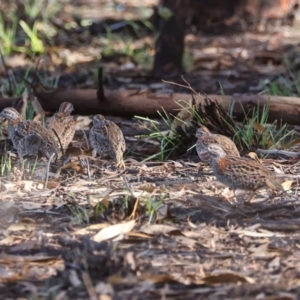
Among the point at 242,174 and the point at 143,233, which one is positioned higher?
the point at 242,174

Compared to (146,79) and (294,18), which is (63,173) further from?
(294,18)

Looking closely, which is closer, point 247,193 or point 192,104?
point 247,193

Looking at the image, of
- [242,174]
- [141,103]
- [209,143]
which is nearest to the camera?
[242,174]

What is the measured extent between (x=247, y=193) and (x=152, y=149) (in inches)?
75.8

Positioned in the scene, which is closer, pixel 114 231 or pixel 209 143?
pixel 114 231

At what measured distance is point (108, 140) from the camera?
26.0 ft

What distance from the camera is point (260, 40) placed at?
1495 cm

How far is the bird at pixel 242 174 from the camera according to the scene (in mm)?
6441

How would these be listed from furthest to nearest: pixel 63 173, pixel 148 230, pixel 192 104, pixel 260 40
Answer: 1. pixel 260 40
2. pixel 192 104
3. pixel 63 173
4. pixel 148 230

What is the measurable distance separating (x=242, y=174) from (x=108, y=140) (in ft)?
6.04

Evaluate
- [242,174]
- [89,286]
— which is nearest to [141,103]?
[242,174]

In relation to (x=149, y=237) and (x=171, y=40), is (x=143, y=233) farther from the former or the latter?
(x=171, y=40)

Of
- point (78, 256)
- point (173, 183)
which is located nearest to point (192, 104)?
point (173, 183)

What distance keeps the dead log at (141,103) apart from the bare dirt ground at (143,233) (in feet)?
1.71
